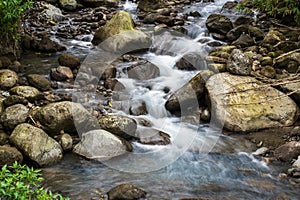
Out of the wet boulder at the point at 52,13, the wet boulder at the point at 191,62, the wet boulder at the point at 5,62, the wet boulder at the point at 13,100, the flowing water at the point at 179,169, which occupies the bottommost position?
the flowing water at the point at 179,169

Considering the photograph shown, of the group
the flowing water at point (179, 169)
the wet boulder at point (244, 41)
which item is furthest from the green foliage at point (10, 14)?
the wet boulder at point (244, 41)

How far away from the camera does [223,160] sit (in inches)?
204

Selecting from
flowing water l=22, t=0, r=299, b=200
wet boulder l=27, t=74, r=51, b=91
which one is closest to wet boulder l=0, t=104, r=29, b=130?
flowing water l=22, t=0, r=299, b=200

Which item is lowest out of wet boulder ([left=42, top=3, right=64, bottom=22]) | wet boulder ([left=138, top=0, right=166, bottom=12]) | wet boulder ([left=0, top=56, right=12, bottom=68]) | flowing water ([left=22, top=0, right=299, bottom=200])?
flowing water ([left=22, top=0, right=299, bottom=200])

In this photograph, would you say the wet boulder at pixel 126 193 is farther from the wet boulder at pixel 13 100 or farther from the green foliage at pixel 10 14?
the green foliage at pixel 10 14

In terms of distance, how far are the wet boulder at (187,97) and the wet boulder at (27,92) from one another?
231cm

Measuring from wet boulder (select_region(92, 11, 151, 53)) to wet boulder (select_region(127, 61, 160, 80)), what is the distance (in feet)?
3.35

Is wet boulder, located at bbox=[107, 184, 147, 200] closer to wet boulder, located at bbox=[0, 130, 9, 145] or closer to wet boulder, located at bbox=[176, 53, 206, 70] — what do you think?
wet boulder, located at bbox=[0, 130, 9, 145]

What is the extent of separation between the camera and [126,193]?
4.13m

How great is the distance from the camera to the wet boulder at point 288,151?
502 cm

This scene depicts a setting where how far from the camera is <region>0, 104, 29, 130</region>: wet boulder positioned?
5.31m

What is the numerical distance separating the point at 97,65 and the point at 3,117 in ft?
8.93

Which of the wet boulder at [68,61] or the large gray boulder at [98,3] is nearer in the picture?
the wet boulder at [68,61]

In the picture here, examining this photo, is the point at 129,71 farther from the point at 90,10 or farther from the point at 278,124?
the point at 90,10
